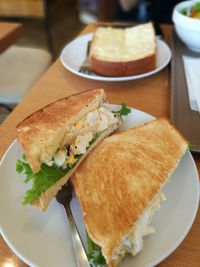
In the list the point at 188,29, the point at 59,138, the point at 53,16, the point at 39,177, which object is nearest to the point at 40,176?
the point at 39,177

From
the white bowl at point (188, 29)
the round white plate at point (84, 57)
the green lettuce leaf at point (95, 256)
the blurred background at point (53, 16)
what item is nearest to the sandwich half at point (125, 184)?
the green lettuce leaf at point (95, 256)

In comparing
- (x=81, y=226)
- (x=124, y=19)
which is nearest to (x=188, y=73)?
(x=81, y=226)

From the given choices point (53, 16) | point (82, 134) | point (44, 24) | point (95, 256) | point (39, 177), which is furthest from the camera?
point (53, 16)

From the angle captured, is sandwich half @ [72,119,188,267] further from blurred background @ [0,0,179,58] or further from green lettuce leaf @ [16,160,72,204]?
blurred background @ [0,0,179,58]

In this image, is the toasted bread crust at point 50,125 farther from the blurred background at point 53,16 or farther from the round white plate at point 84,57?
the blurred background at point 53,16

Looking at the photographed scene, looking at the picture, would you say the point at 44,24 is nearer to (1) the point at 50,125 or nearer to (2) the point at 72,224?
(1) the point at 50,125

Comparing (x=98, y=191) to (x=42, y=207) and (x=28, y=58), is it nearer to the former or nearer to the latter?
(x=42, y=207)

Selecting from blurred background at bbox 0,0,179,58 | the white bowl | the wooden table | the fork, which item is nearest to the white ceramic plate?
the fork

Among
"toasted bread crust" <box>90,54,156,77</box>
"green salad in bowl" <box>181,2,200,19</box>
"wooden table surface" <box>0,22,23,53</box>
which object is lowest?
"toasted bread crust" <box>90,54,156,77</box>
